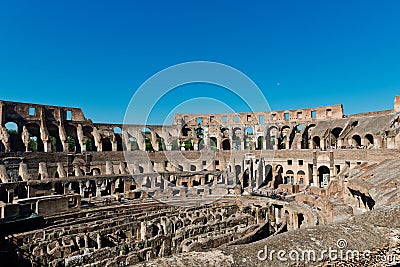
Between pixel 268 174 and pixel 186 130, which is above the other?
pixel 186 130

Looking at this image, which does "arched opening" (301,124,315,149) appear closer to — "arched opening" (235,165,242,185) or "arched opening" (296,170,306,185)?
"arched opening" (296,170,306,185)

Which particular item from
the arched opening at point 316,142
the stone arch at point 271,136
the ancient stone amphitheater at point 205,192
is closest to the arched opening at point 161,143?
the ancient stone amphitheater at point 205,192

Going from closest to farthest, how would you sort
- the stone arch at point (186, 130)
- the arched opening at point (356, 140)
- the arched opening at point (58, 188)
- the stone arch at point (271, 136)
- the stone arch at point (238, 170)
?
the arched opening at point (58, 188) → the arched opening at point (356, 140) → the stone arch at point (238, 170) → the stone arch at point (271, 136) → the stone arch at point (186, 130)

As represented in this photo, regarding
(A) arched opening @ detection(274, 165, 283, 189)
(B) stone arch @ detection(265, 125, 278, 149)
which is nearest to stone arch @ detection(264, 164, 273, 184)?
(A) arched opening @ detection(274, 165, 283, 189)

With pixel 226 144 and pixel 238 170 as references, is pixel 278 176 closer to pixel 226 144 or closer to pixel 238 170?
pixel 238 170

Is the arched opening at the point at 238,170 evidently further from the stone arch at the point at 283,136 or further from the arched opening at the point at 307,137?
the arched opening at the point at 307,137

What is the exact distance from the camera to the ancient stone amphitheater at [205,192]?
219 inches

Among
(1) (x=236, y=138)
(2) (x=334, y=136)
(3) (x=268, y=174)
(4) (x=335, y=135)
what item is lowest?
(3) (x=268, y=174)

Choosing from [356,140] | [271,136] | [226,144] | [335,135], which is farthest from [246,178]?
[356,140]

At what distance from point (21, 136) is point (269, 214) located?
27.1 metres

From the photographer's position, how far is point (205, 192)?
30234 millimetres

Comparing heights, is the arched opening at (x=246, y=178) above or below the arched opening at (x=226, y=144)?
below

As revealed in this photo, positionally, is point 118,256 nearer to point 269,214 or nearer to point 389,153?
point 269,214

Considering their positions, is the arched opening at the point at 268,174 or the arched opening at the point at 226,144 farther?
the arched opening at the point at 226,144
